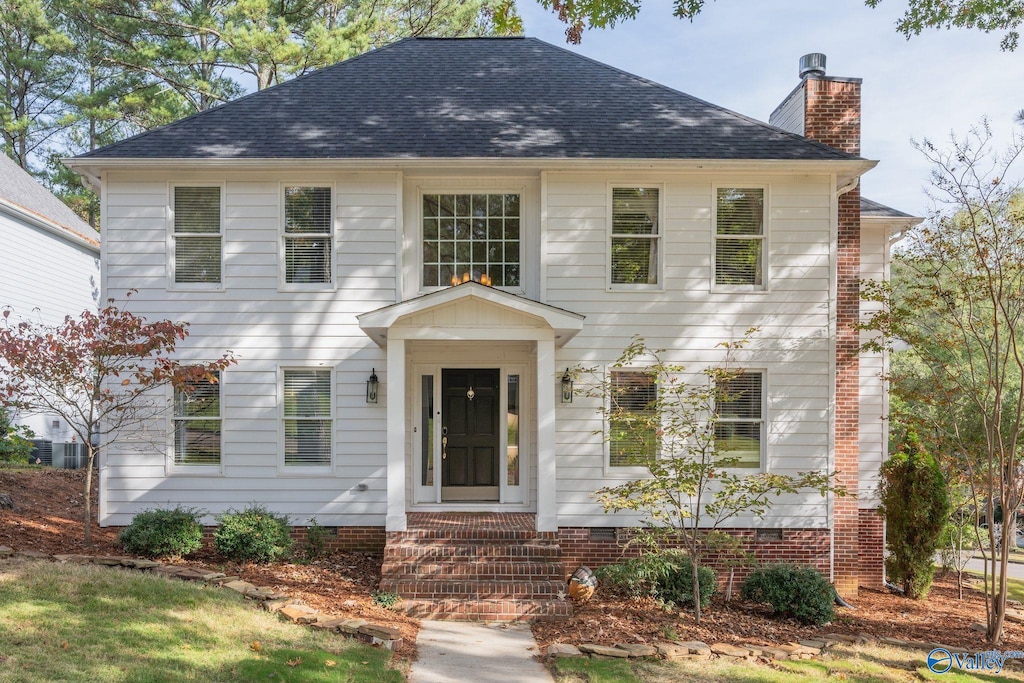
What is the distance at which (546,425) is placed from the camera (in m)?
9.03

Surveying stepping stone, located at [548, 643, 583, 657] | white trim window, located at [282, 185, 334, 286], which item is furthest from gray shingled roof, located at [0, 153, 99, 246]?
stepping stone, located at [548, 643, 583, 657]

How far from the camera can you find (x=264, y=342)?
32.6ft

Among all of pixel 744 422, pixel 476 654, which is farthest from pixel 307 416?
pixel 744 422

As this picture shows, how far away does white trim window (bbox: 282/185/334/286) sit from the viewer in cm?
1006

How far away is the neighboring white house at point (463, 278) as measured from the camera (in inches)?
388

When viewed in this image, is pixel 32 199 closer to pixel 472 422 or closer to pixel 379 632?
pixel 472 422

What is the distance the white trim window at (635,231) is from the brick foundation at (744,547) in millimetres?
3555

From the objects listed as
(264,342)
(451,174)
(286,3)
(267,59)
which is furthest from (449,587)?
(286,3)

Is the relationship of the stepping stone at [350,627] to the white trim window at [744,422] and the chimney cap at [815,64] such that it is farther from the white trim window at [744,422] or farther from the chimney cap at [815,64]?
the chimney cap at [815,64]

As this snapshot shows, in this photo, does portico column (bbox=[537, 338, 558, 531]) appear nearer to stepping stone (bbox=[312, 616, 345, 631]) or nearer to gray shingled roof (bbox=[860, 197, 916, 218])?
stepping stone (bbox=[312, 616, 345, 631])

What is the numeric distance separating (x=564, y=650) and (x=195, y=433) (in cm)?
609

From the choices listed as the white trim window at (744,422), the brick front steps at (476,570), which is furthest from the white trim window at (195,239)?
the white trim window at (744,422)

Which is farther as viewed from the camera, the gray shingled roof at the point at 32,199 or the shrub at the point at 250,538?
the gray shingled roof at the point at 32,199

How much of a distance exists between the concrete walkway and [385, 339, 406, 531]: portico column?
157 centimetres
